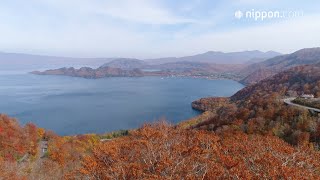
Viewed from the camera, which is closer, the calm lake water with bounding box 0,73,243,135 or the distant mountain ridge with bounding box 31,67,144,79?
the calm lake water with bounding box 0,73,243,135

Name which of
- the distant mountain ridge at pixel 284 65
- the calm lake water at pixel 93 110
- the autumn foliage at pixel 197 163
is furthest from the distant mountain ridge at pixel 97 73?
the autumn foliage at pixel 197 163

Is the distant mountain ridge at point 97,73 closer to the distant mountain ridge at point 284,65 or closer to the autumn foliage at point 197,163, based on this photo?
the distant mountain ridge at point 284,65

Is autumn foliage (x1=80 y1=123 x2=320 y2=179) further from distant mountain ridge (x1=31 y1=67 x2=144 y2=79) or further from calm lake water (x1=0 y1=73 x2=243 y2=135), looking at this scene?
distant mountain ridge (x1=31 y1=67 x2=144 y2=79)

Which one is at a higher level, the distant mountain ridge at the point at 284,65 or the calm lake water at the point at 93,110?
the distant mountain ridge at the point at 284,65

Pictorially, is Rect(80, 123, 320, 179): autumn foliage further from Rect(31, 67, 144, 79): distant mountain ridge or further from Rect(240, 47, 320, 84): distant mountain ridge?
Rect(31, 67, 144, 79): distant mountain ridge

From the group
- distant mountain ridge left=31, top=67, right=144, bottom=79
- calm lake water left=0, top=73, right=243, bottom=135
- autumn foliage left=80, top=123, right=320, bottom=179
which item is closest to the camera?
autumn foliage left=80, top=123, right=320, bottom=179

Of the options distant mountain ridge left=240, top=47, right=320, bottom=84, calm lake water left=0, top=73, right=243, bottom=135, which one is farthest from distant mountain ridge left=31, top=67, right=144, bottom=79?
calm lake water left=0, top=73, right=243, bottom=135

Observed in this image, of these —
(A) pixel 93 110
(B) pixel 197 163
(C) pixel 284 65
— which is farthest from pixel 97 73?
(B) pixel 197 163

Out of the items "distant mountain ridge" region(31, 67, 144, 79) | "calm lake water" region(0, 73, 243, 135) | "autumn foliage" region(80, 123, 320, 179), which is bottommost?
Answer: "calm lake water" region(0, 73, 243, 135)

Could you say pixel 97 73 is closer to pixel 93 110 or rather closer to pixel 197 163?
pixel 93 110

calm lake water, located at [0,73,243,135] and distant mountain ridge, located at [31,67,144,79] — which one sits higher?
distant mountain ridge, located at [31,67,144,79]

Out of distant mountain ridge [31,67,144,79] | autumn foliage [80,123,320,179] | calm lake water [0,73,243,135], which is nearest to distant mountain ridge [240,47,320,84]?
calm lake water [0,73,243,135]

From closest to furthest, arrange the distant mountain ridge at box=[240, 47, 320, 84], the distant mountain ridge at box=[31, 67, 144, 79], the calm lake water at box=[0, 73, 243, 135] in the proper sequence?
the calm lake water at box=[0, 73, 243, 135] < the distant mountain ridge at box=[240, 47, 320, 84] < the distant mountain ridge at box=[31, 67, 144, 79]

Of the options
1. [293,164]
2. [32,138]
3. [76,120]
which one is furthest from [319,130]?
[76,120]
